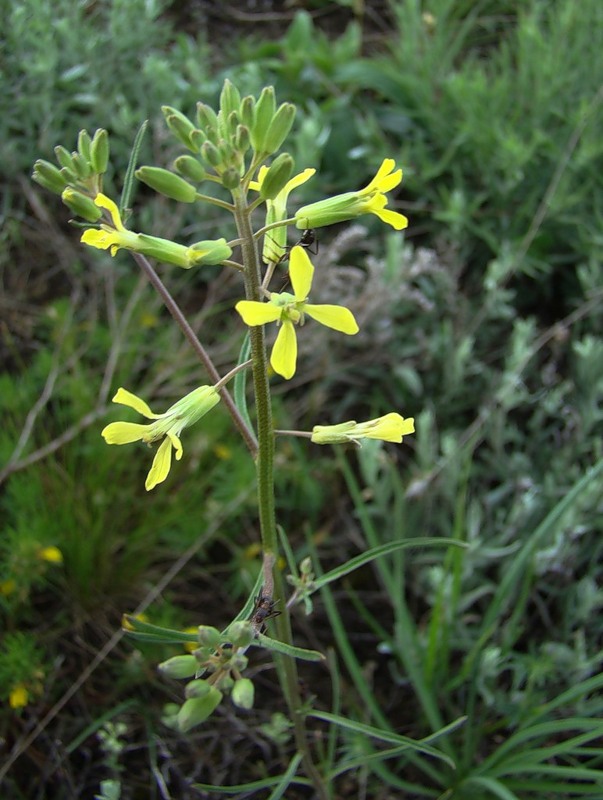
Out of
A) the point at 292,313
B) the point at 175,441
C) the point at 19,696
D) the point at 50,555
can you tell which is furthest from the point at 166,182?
the point at 19,696

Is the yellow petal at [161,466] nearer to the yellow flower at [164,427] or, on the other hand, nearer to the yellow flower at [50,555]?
the yellow flower at [164,427]

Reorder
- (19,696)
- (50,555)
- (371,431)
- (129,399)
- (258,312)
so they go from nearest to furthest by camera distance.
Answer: (258,312) < (129,399) < (371,431) < (19,696) < (50,555)

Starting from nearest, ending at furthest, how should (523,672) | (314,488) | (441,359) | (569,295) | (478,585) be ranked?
(523,672), (478,585), (314,488), (441,359), (569,295)

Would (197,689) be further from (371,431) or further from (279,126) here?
(279,126)

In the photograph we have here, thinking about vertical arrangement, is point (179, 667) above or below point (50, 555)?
above

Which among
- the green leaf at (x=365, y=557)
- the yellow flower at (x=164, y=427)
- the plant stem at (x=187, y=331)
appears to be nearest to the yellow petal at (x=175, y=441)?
the yellow flower at (x=164, y=427)

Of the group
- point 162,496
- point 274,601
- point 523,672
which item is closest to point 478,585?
point 523,672

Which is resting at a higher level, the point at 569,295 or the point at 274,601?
the point at 274,601

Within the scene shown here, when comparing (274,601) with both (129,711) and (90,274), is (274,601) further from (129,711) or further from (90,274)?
(90,274)
